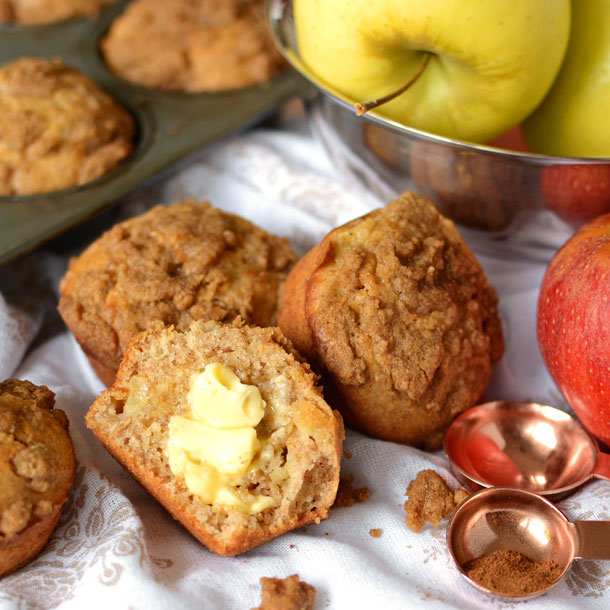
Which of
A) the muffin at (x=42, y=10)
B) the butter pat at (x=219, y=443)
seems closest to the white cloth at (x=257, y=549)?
the butter pat at (x=219, y=443)

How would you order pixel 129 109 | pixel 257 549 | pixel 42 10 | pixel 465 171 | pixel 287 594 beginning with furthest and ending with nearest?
pixel 42 10 → pixel 129 109 → pixel 465 171 → pixel 257 549 → pixel 287 594

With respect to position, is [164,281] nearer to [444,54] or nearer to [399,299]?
[399,299]

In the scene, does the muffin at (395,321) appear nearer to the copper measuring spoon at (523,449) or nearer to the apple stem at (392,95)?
the copper measuring spoon at (523,449)

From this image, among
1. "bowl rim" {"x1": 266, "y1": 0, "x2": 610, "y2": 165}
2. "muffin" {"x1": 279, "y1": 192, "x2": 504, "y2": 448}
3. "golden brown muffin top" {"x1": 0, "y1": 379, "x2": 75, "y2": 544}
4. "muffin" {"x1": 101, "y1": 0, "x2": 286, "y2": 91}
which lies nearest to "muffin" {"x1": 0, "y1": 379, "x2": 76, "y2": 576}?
"golden brown muffin top" {"x1": 0, "y1": 379, "x2": 75, "y2": 544}

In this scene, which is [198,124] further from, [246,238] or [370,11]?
[370,11]

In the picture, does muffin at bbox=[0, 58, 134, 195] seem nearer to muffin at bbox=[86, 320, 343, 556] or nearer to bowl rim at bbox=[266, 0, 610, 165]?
bowl rim at bbox=[266, 0, 610, 165]

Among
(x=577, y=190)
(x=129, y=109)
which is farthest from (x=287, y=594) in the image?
(x=129, y=109)
